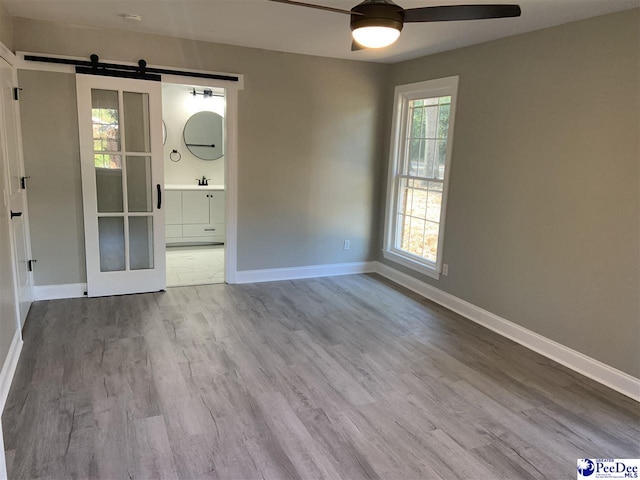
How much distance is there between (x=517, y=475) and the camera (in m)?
2.16

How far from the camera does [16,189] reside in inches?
139

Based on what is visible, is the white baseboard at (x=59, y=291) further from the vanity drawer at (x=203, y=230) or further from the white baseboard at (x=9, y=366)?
the vanity drawer at (x=203, y=230)

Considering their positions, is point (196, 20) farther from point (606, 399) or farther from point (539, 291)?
point (606, 399)

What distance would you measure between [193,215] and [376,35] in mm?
4849

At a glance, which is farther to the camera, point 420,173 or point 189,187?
point 189,187

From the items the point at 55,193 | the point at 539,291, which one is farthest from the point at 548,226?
the point at 55,193

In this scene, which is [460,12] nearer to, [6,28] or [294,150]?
[294,150]

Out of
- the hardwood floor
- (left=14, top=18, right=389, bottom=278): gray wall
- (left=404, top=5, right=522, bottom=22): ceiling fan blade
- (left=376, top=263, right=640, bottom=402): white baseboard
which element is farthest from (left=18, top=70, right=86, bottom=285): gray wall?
(left=376, top=263, right=640, bottom=402): white baseboard

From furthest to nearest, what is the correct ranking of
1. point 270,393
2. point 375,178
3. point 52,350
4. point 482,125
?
1. point 375,178
2. point 482,125
3. point 52,350
4. point 270,393

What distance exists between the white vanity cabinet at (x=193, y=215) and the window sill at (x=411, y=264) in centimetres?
258

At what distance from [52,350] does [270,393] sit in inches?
65.7

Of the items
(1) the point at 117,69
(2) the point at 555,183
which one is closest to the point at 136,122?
(1) the point at 117,69

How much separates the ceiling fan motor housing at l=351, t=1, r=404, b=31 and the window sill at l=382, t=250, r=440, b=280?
2987 mm

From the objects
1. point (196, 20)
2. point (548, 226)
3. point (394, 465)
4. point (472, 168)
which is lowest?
point (394, 465)
